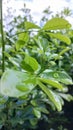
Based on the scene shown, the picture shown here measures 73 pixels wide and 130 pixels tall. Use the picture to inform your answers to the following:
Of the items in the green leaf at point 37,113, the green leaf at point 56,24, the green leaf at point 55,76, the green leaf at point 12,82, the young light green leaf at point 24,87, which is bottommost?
the green leaf at point 37,113

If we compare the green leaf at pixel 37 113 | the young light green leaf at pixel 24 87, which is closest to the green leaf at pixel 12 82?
the young light green leaf at pixel 24 87

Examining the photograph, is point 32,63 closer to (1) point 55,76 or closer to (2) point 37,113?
(1) point 55,76

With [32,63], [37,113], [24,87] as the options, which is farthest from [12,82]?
[37,113]

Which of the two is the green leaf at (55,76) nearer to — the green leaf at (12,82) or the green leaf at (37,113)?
the green leaf at (12,82)

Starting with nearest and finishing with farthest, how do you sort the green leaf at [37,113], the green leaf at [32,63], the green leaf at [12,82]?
the green leaf at [12,82] → the green leaf at [32,63] → the green leaf at [37,113]

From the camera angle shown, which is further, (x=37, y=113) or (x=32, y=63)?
(x=37, y=113)

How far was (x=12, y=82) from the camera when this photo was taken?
2.12ft

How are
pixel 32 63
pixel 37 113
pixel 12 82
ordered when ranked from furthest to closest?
pixel 37 113, pixel 32 63, pixel 12 82

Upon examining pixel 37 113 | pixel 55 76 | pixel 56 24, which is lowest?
pixel 37 113

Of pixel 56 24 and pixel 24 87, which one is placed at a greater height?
pixel 56 24

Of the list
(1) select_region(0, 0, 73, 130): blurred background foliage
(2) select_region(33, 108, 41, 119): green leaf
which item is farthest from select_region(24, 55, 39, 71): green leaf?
(2) select_region(33, 108, 41, 119): green leaf

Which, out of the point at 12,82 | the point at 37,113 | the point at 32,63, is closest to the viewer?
the point at 12,82

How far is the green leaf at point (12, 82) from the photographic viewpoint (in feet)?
2.01

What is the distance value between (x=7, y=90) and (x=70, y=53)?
6.16 feet
